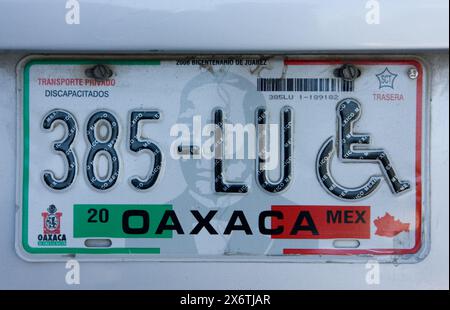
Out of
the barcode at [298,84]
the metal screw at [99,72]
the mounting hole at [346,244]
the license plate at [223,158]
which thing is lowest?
the mounting hole at [346,244]

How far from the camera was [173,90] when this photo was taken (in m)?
2.37

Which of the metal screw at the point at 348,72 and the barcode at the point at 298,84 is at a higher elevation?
the metal screw at the point at 348,72

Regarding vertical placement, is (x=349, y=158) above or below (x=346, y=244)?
above

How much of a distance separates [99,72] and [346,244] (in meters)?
0.81

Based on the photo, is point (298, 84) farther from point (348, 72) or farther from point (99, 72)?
point (99, 72)

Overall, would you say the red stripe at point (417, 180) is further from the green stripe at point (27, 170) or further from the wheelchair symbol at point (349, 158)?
the green stripe at point (27, 170)

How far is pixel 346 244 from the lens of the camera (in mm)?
2373

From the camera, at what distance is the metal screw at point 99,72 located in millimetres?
2367

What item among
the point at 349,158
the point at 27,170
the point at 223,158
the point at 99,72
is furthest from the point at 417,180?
the point at 27,170

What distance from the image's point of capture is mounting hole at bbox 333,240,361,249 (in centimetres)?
237

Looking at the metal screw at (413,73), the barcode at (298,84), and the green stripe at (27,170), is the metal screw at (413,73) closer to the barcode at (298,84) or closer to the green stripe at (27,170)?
the barcode at (298,84)

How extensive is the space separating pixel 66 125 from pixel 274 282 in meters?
0.69

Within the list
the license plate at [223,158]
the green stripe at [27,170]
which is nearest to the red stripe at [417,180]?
the license plate at [223,158]

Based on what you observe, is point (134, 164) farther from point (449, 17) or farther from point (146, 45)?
point (449, 17)
